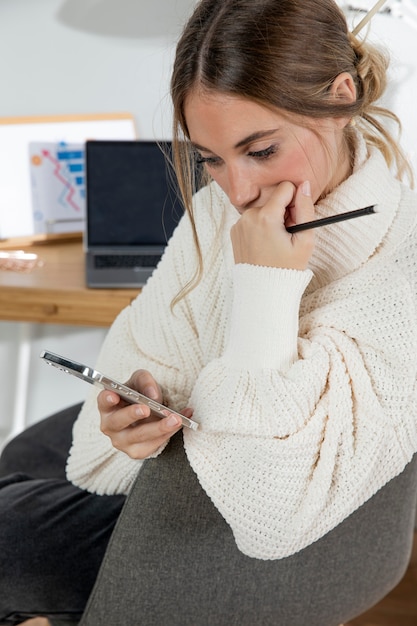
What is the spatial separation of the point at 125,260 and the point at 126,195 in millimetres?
158

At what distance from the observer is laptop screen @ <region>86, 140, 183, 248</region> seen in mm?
1912

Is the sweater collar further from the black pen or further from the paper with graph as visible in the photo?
the paper with graph

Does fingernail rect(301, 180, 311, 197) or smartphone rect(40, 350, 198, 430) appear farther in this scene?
fingernail rect(301, 180, 311, 197)

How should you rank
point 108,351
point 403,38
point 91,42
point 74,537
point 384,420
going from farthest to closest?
point 91,42 → point 403,38 → point 108,351 → point 74,537 → point 384,420

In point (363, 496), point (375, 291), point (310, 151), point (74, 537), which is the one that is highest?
point (310, 151)

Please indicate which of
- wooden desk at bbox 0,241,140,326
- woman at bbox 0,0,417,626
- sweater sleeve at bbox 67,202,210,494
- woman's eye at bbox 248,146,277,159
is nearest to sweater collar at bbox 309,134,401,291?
woman at bbox 0,0,417,626

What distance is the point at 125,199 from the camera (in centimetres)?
192

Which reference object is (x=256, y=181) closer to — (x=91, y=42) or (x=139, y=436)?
(x=139, y=436)

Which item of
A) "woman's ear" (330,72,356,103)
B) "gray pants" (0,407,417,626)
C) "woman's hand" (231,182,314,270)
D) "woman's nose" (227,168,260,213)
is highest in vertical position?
"woman's ear" (330,72,356,103)

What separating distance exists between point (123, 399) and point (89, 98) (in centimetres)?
129

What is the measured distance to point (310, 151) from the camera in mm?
940

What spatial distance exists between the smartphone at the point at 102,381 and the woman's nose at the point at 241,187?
9.5 inches

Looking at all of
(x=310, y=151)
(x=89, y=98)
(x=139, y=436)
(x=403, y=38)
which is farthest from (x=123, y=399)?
(x=89, y=98)

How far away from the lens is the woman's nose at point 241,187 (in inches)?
36.9
